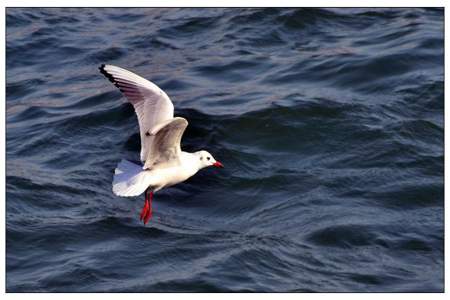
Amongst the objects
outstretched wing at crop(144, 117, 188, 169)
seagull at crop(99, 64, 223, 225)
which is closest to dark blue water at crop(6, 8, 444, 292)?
seagull at crop(99, 64, 223, 225)

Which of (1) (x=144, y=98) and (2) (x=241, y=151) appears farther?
(2) (x=241, y=151)

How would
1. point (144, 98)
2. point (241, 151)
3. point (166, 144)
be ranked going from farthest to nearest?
1. point (241, 151)
2. point (166, 144)
3. point (144, 98)

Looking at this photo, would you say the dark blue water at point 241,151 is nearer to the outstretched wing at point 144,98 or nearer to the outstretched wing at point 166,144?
the outstretched wing at point 166,144

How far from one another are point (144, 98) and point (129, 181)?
78 centimetres

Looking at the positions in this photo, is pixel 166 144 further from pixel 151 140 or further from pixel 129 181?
pixel 129 181

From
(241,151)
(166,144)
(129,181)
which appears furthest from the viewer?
(241,151)

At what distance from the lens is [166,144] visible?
8.70 m

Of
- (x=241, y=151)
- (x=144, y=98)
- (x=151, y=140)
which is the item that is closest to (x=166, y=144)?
(x=151, y=140)

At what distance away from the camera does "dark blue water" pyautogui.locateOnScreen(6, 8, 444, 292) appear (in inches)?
383

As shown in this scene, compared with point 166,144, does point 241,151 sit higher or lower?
lower

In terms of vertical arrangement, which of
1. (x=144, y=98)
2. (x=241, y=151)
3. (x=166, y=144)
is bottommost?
(x=241, y=151)

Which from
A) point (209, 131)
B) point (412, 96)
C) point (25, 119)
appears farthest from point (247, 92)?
point (25, 119)

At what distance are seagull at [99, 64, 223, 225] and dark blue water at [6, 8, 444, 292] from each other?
110 cm

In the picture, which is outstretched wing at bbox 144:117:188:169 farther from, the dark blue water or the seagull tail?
the dark blue water
